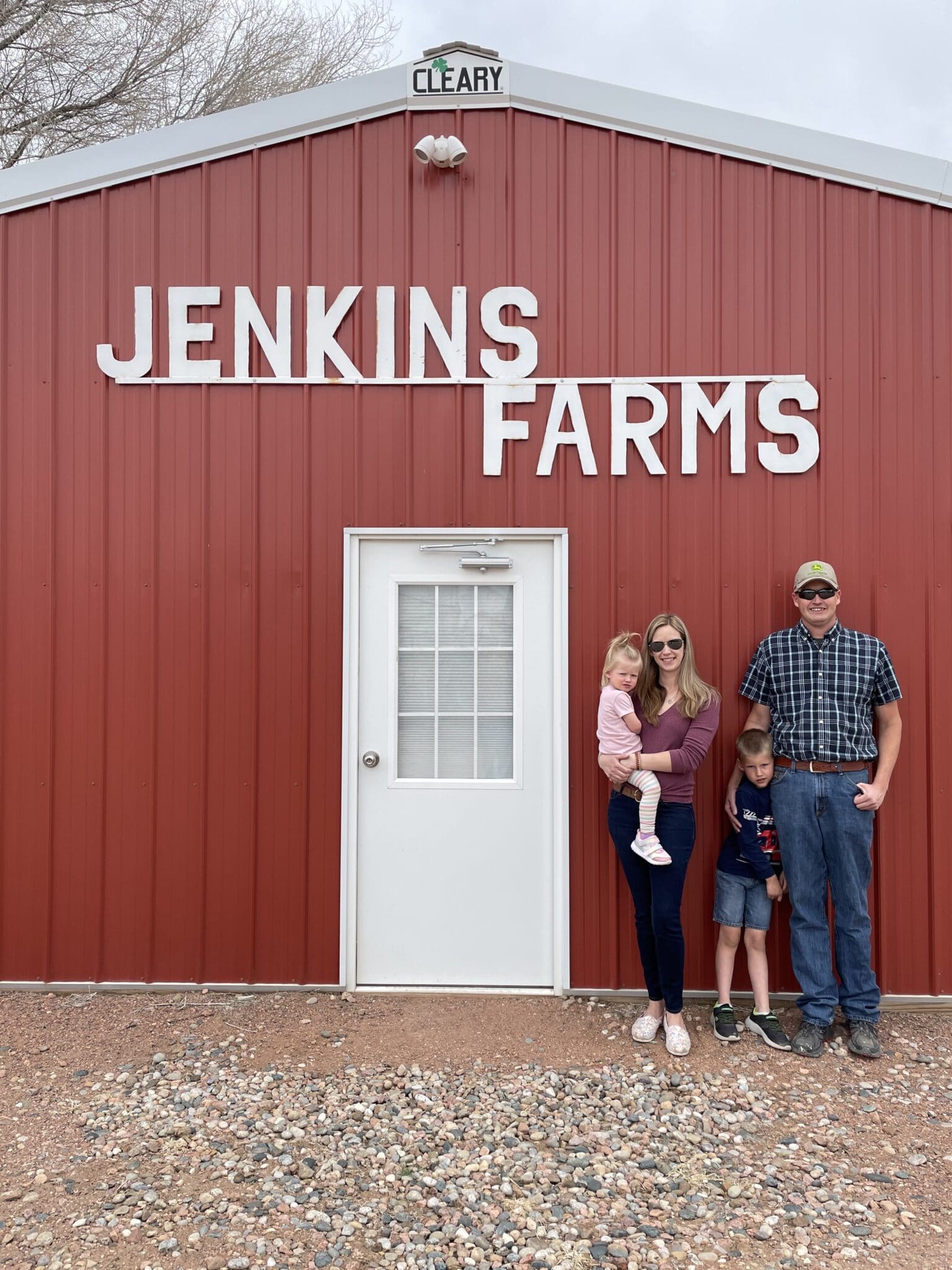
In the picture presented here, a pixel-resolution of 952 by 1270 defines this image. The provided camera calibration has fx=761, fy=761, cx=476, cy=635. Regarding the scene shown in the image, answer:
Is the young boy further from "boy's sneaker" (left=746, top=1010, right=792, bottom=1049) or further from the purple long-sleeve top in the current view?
the purple long-sleeve top

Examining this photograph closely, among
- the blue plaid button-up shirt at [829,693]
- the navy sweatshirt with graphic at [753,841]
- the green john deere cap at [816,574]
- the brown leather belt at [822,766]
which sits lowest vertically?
the navy sweatshirt with graphic at [753,841]

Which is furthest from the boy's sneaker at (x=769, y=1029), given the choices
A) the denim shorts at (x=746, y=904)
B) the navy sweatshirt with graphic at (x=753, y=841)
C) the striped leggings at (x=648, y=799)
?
the striped leggings at (x=648, y=799)

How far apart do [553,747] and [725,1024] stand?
1.36 meters

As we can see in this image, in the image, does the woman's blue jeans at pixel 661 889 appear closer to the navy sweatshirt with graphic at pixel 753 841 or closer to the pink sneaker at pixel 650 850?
the pink sneaker at pixel 650 850

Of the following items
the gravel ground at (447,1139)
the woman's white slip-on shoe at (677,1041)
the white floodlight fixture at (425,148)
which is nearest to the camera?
the gravel ground at (447,1139)

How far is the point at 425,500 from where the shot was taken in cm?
359

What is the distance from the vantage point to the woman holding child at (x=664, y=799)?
3.15 m

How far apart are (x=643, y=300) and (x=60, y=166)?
2.83 m

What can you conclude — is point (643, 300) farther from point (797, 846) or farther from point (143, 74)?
point (143, 74)

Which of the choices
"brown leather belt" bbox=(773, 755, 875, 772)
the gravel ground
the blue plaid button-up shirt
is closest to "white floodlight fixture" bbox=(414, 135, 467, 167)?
the blue plaid button-up shirt

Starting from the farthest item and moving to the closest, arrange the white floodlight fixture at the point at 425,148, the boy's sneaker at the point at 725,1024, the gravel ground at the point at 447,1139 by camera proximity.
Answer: the white floodlight fixture at the point at 425,148
the boy's sneaker at the point at 725,1024
the gravel ground at the point at 447,1139

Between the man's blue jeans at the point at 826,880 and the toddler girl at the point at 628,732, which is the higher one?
the toddler girl at the point at 628,732

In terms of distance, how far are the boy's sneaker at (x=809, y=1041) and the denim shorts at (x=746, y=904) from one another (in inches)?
16.4

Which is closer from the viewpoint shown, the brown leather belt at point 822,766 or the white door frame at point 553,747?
the brown leather belt at point 822,766
